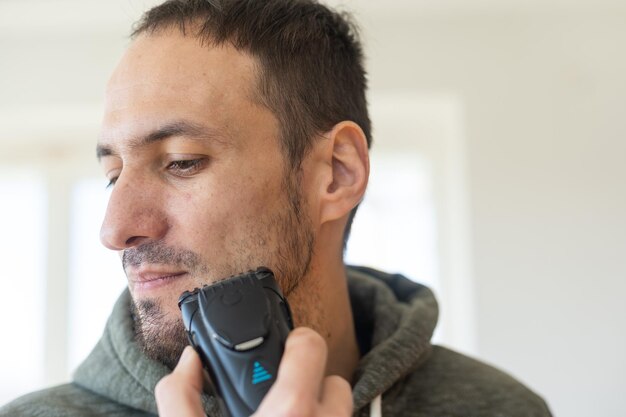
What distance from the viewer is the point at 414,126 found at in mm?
2475

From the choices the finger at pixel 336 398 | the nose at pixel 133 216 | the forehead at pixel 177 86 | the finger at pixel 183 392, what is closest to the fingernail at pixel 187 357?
the finger at pixel 183 392

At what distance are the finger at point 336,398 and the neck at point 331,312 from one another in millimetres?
353

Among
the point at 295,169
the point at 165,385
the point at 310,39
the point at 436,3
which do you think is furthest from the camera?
the point at 436,3

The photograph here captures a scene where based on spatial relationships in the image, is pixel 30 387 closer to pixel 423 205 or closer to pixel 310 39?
pixel 423 205

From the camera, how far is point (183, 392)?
1.75 feet

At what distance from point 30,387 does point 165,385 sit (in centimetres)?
213

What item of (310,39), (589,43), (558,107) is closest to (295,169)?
(310,39)

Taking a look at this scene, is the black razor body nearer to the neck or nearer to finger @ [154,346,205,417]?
finger @ [154,346,205,417]

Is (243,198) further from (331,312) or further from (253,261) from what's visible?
(331,312)

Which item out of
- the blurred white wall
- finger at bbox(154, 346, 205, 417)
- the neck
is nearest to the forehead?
the neck

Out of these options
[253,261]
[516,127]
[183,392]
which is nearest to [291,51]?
[253,261]

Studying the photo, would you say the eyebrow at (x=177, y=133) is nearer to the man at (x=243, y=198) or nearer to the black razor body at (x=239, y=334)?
the man at (x=243, y=198)

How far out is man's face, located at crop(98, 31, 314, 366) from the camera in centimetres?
80

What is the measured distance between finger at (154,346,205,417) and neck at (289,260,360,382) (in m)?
0.34
